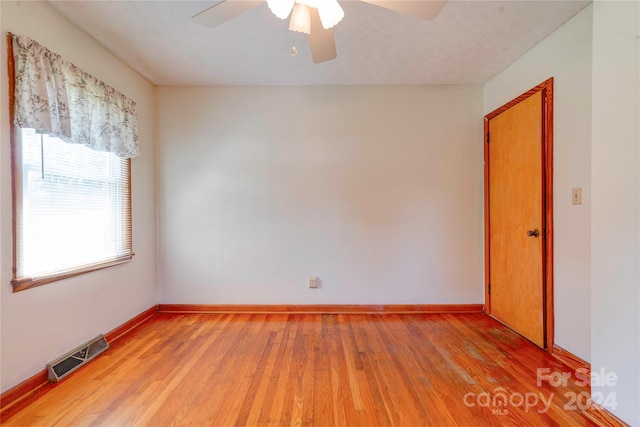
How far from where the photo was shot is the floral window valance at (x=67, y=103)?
1.64 m

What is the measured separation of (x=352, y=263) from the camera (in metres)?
3.06

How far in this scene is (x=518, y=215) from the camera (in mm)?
2490

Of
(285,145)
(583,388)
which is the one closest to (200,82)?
(285,145)

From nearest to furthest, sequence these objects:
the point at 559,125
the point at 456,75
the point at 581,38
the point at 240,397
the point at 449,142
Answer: the point at 240,397
the point at 581,38
the point at 559,125
the point at 456,75
the point at 449,142

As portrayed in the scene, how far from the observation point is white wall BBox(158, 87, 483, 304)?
304 cm

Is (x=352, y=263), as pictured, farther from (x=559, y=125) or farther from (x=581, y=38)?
(x=581, y=38)

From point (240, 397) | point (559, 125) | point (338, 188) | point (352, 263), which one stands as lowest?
point (240, 397)

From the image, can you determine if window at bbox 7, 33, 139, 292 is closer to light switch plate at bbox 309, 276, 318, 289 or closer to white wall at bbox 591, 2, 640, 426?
light switch plate at bbox 309, 276, 318, 289

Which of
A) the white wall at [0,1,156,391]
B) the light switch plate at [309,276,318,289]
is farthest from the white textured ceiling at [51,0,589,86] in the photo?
the light switch plate at [309,276,318,289]

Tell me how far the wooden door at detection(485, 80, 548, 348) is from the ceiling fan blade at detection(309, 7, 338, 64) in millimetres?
1844

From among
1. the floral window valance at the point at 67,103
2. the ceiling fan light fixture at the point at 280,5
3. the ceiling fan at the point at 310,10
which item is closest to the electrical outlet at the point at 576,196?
the ceiling fan at the point at 310,10

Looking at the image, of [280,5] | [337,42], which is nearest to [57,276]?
[280,5]

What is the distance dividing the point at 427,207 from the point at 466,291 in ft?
3.45

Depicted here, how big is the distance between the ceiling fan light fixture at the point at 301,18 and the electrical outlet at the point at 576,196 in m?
2.15
